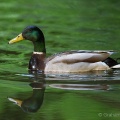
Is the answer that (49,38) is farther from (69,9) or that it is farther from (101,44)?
(69,9)

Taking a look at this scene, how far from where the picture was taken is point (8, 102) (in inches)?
416

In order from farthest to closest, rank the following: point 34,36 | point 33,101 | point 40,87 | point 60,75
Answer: point 34,36
point 60,75
point 40,87
point 33,101

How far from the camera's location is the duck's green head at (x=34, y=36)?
1377 centimetres

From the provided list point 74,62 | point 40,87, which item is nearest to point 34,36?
point 74,62

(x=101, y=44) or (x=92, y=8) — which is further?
(x=92, y=8)

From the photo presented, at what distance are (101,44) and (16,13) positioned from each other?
160 inches

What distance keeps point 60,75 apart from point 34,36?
126 centimetres

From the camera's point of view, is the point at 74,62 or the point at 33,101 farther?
the point at 74,62

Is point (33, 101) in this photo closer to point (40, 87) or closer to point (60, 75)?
point (40, 87)

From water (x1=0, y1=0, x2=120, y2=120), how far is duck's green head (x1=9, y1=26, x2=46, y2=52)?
0.50 m

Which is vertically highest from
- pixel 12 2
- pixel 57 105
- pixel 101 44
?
pixel 12 2

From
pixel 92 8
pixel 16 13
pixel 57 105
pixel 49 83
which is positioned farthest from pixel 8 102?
pixel 92 8

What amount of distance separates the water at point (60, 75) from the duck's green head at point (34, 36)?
0.50m

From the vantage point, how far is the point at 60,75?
42.7 ft
